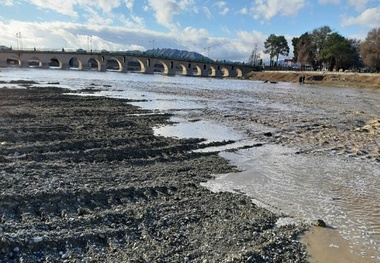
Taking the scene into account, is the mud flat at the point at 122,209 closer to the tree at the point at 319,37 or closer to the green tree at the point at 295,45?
the tree at the point at 319,37

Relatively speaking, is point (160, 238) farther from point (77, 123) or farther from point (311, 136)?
point (311, 136)

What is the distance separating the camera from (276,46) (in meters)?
156

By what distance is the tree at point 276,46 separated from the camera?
155m

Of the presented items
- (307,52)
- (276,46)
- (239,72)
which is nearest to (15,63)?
(239,72)

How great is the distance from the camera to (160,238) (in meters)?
5.86

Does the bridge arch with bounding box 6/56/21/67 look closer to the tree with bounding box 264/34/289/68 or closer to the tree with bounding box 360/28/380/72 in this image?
the tree with bounding box 264/34/289/68

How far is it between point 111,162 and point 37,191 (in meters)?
3.42

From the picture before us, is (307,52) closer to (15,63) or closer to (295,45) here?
(295,45)

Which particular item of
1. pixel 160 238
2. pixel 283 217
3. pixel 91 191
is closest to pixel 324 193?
pixel 283 217

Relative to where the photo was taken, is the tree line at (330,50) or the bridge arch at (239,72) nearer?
the tree line at (330,50)

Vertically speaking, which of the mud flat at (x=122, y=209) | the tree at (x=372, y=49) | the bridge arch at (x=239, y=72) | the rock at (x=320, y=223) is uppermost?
the tree at (x=372, y=49)

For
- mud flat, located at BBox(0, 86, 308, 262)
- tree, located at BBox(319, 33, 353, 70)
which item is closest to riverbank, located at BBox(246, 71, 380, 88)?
tree, located at BBox(319, 33, 353, 70)

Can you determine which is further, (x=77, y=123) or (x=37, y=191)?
(x=77, y=123)

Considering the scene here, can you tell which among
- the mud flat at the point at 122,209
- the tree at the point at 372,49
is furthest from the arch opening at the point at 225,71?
the mud flat at the point at 122,209
